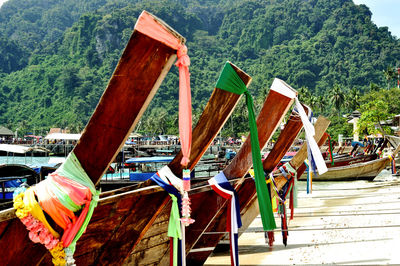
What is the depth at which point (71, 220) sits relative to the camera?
12.9 feet

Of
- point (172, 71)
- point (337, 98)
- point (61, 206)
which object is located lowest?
point (61, 206)

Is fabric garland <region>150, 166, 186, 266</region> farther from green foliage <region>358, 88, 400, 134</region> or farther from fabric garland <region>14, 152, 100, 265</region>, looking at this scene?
green foliage <region>358, 88, 400, 134</region>

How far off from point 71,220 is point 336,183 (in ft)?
89.2

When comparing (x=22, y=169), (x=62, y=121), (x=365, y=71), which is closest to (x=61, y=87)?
(x=62, y=121)

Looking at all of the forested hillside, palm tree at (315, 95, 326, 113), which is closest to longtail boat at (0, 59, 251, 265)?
palm tree at (315, 95, 326, 113)

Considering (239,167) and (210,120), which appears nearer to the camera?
(210,120)

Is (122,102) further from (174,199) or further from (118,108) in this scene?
(174,199)

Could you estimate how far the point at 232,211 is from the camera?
6453 mm

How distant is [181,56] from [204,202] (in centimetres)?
342

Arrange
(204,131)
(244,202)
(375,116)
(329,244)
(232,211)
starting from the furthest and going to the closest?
(375,116)
(329,244)
(244,202)
(232,211)
(204,131)

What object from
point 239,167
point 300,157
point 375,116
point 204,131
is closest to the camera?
point 204,131

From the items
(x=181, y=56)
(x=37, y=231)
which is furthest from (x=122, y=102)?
(x=37, y=231)

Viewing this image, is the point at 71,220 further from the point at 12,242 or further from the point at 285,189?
the point at 285,189

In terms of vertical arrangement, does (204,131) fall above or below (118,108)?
below
